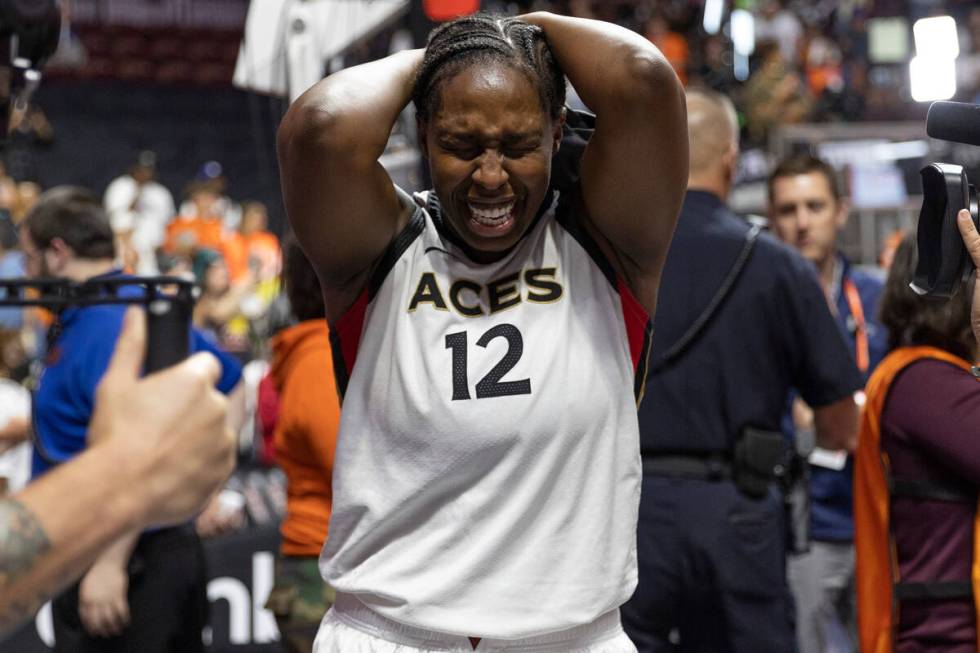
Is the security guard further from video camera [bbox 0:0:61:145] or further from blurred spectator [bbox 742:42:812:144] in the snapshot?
blurred spectator [bbox 742:42:812:144]

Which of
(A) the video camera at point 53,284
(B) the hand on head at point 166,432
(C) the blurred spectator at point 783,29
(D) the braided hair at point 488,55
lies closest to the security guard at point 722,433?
(D) the braided hair at point 488,55

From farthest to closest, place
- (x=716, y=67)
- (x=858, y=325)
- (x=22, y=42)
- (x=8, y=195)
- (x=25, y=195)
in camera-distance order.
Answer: (x=716, y=67), (x=8, y=195), (x=25, y=195), (x=858, y=325), (x=22, y=42)

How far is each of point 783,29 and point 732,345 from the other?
12409 mm

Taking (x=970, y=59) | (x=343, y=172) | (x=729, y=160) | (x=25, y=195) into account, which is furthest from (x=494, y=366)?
(x=970, y=59)

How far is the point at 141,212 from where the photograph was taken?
12.1 meters

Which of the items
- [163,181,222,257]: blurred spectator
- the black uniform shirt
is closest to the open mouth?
the black uniform shirt

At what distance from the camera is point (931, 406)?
2.54m

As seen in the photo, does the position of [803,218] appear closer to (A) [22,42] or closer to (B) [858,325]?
(B) [858,325]

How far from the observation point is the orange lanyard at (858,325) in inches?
151

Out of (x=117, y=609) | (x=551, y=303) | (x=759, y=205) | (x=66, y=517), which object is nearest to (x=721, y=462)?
(x=551, y=303)

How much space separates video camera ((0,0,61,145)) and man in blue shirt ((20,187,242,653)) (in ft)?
2.28

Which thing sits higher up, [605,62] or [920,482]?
[605,62]

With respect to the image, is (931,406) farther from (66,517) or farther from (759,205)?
(759,205)

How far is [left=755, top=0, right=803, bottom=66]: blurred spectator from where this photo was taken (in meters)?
14.4
